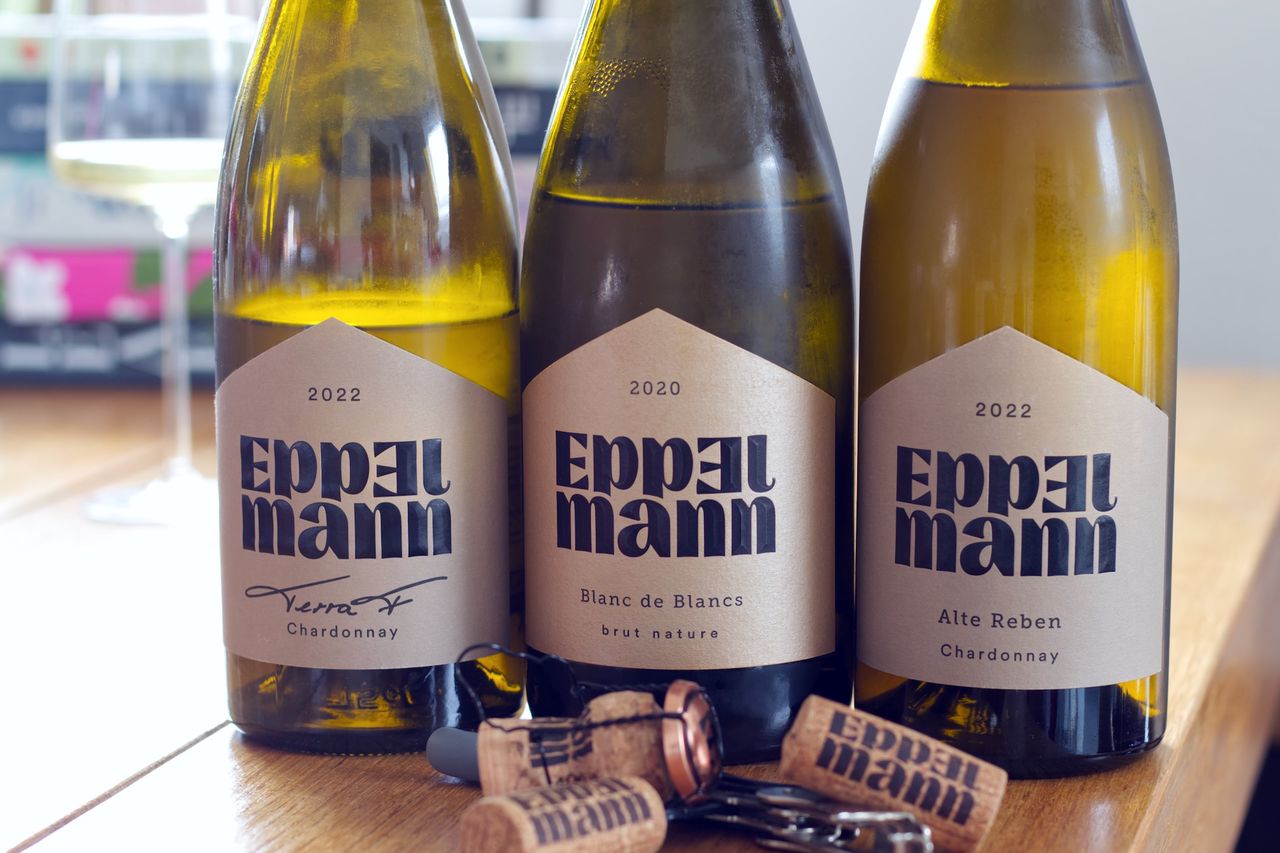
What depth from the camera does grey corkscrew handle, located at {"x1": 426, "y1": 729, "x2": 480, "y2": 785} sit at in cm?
52

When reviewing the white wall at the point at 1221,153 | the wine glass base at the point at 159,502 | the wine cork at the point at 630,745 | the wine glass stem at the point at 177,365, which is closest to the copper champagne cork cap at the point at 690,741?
the wine cork at the point at 630,745

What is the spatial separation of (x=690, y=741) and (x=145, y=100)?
78 cm

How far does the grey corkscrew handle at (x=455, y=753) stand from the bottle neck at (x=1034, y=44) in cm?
28

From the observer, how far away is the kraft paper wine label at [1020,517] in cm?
51

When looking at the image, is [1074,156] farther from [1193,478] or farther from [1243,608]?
[1193,478]

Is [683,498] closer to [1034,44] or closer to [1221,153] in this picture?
[1034,44]

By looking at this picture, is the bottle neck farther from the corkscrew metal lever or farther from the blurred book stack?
the blurred book stack

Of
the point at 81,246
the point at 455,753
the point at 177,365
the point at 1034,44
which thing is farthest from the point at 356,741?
the point at 81,246

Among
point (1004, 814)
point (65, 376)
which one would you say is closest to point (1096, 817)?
point (1004, 814)

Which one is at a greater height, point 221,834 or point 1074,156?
point 1074,156

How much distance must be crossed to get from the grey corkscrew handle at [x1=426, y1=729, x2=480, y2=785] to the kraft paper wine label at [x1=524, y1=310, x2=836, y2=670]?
0.05 meters

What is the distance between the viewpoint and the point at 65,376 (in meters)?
1.50

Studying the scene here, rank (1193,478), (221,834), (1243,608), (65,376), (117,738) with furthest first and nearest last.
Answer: (65,376)
(1193,478)
(1243,608)
(117,738)
(221,834)

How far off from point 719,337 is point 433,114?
146 mm
